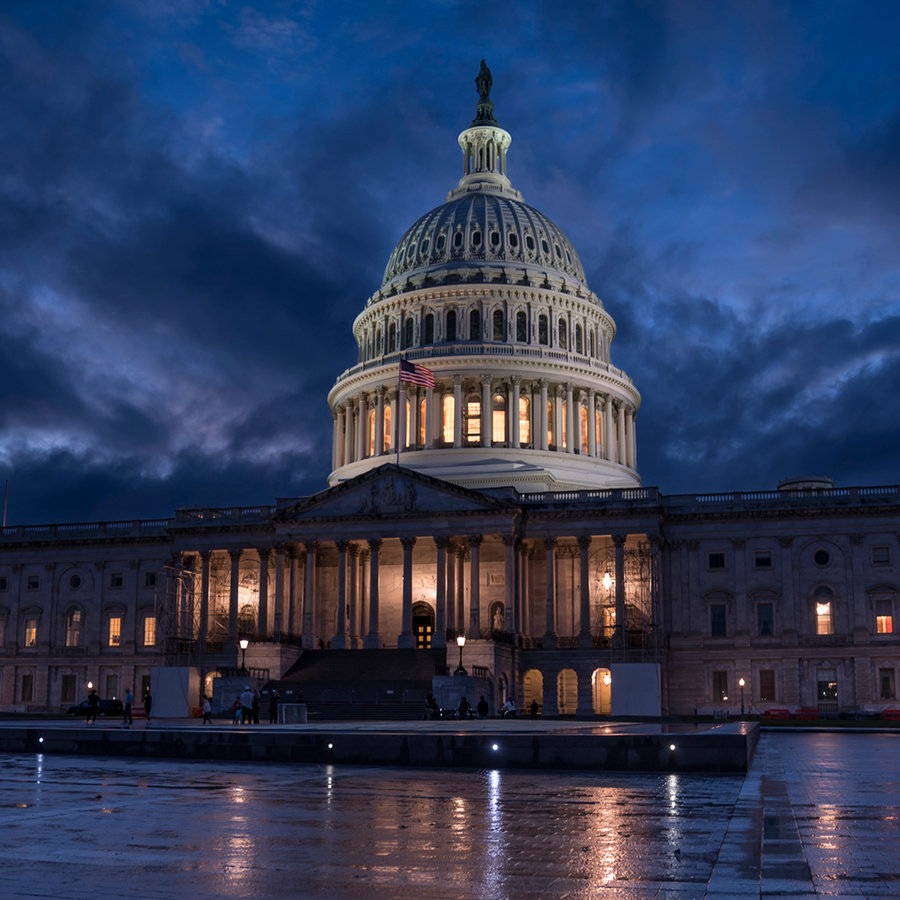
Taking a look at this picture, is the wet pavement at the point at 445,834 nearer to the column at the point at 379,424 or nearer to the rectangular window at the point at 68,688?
the rectangular window at the point at 68,688

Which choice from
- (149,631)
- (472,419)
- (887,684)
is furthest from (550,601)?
(149,631)

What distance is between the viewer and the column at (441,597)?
272 ft

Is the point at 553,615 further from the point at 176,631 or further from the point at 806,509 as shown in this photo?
the point at 176,631

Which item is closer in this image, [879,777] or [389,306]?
[879,777]

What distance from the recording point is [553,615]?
8450 cm

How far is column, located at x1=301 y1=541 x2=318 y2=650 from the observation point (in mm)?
85688

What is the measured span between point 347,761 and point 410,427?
244 ft

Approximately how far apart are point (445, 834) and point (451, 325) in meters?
95.8

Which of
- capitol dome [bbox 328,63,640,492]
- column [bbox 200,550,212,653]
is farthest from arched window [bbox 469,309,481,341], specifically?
column [bbox 200,550,212,653]

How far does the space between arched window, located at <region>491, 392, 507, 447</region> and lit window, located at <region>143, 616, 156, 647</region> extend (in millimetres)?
31147

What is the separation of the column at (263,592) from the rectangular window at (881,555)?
4245 cm

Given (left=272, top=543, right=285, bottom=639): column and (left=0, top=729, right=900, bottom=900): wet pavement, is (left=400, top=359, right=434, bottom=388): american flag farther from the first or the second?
(left=0, top=729, right=900, bottom=900): wet pavement

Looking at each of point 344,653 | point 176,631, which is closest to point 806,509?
point 344,653

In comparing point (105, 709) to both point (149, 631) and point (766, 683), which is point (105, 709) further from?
point (766, 683)
